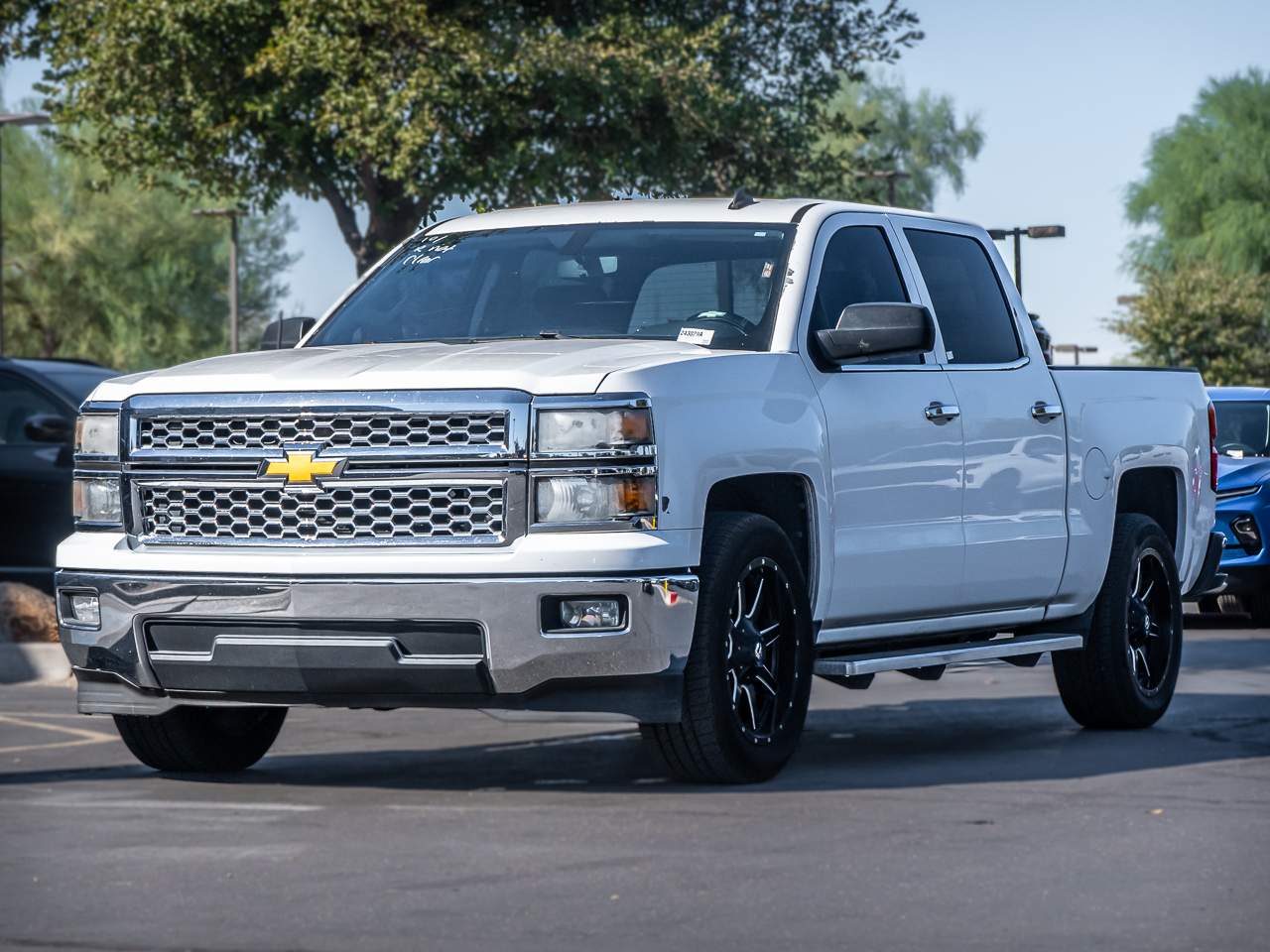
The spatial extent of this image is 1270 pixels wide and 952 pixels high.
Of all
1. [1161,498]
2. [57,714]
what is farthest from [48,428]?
[1161,498]

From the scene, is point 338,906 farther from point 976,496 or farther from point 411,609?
point 976,496

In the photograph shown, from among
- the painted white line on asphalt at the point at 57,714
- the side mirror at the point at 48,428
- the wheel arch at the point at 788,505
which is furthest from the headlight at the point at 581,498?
the side mirror at the point at 48,428

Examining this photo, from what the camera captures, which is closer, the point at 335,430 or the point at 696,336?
the point at 335,430

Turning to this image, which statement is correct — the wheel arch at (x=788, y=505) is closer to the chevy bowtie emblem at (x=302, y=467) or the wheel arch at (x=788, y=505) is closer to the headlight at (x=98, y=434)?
the chevy bowtie emblem at (x=302, y=467)

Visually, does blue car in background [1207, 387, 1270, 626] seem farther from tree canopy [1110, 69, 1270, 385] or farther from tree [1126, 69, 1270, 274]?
tree [1126, 69, 1270, 274]

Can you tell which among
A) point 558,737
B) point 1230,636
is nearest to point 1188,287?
point 1230,636

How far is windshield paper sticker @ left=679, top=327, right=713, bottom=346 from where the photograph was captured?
8.43 metres

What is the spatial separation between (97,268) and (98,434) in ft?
197

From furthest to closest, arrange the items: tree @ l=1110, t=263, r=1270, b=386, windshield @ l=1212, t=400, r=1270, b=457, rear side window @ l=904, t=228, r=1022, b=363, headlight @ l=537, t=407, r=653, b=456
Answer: tree @ l=1110, t=263, r=1270, b=386
windshield @ l=1212, t=400, r=1270, b=457
rear side window @ l=904, t=228, r=1022, b=363
headlight @ l=537, t=407, r=653, b=456

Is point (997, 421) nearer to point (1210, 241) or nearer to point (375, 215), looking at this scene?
point (375, 215)

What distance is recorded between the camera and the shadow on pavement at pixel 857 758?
855 centimetres

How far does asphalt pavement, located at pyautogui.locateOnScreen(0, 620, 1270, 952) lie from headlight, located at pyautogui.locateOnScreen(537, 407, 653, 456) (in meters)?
1.09

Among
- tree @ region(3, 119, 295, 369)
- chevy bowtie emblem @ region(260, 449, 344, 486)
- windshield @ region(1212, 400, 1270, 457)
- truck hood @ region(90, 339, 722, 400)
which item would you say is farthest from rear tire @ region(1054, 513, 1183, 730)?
tree @ region(3, 119, 295, 369)

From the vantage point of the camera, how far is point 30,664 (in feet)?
42.3
